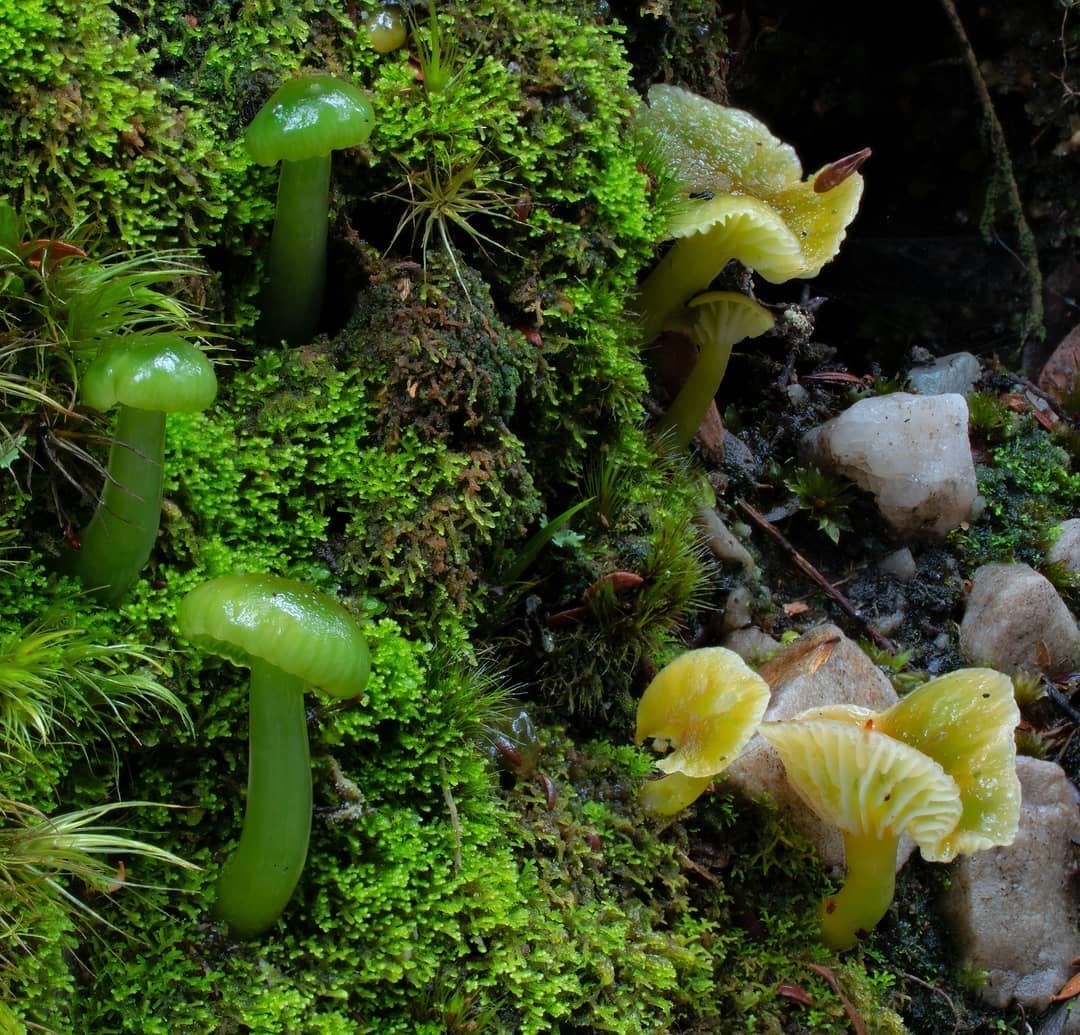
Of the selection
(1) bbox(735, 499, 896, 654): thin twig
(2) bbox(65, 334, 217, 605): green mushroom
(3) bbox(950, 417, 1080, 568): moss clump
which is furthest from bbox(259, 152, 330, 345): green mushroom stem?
(3) bbox(950, 417, 1080, 568): moss clump

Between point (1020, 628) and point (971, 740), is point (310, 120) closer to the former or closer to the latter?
point (971, 740)

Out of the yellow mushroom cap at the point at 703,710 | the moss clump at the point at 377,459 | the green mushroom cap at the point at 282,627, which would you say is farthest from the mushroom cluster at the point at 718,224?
the green mushroom cap at the point at 282,627

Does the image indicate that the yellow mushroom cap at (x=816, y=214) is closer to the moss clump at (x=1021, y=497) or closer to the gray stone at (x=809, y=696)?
the gray stone at (x=809, y=696)

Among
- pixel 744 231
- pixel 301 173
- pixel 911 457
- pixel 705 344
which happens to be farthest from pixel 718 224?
pixel 301 173

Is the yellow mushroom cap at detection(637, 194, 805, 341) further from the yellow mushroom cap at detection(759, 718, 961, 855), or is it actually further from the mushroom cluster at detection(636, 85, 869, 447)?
the yellow mushroom cap at detection(759, 718, 961, 855)

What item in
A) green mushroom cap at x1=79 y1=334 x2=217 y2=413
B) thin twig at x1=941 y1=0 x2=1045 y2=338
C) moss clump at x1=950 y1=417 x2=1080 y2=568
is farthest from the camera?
thin twig at x1=941 y1=0 x2=1045 y2=338
